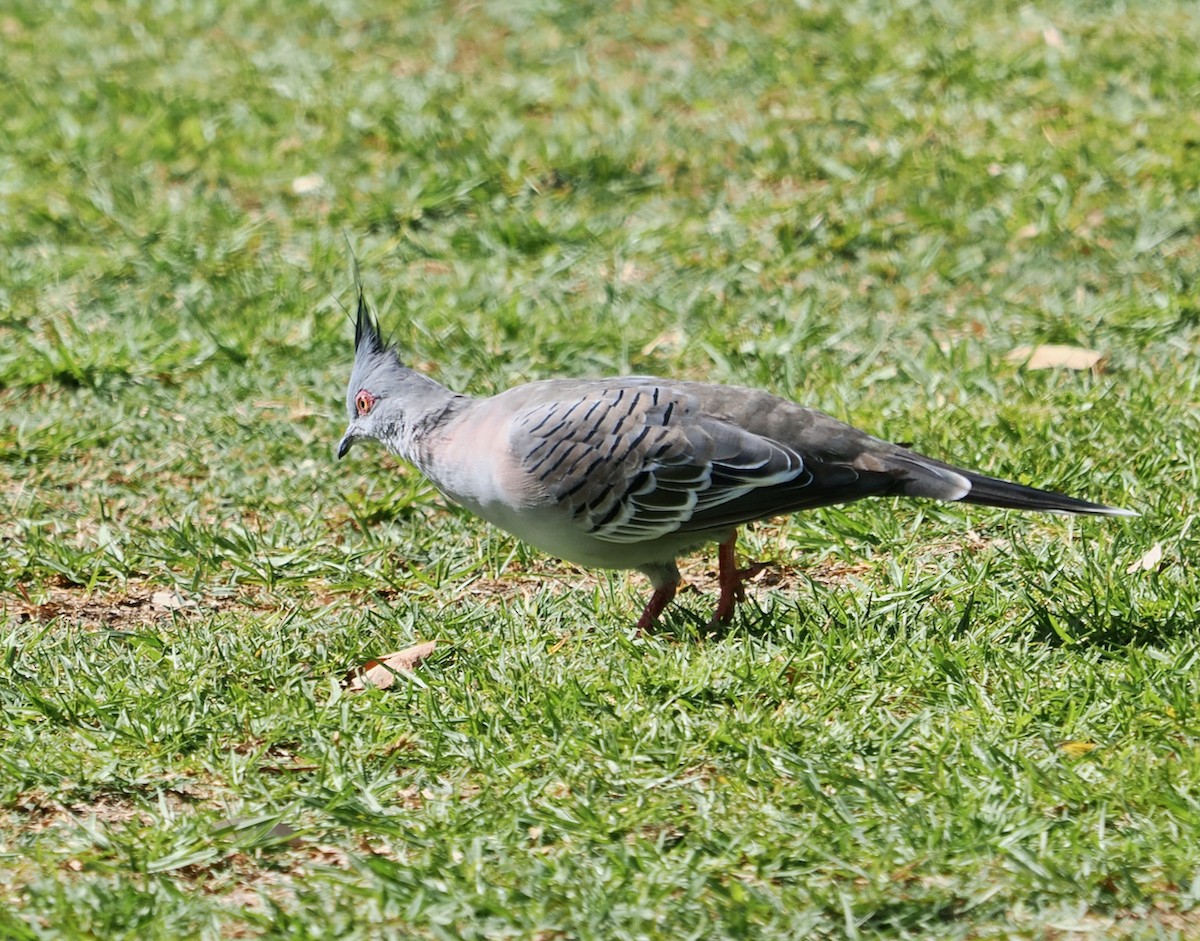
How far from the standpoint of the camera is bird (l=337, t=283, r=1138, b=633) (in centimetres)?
427

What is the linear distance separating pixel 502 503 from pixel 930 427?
1787 millimetres

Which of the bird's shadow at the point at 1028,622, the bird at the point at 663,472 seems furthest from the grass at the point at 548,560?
the bird at the point at 663,472

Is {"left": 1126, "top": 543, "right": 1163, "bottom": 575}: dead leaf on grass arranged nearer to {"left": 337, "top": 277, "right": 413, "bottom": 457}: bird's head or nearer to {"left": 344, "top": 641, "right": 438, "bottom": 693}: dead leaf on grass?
{"left": 344, "top": 641, "right": 438, "bottom": 693}: dead leaf on grass

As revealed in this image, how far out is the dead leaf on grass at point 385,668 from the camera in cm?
426

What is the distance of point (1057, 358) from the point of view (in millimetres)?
6031

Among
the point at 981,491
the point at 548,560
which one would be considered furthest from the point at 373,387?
the point at 981,491

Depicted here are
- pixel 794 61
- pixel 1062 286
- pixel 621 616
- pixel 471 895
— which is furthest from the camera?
pixel 794 61

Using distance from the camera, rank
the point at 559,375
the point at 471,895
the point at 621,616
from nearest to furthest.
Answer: the point at 471,895 < the point at 621,616 < the point at 559,375

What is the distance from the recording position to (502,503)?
14.5ft

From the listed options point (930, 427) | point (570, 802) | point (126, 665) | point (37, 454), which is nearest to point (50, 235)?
point (37, 454)

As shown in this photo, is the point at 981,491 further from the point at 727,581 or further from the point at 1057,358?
the point at 1057,358

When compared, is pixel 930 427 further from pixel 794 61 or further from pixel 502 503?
pixel 794 61

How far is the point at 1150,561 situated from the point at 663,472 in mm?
1445

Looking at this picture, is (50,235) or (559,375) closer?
(559,375)
